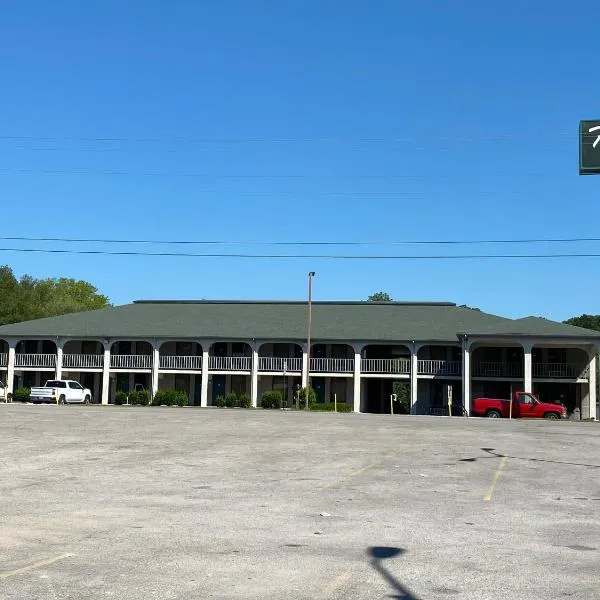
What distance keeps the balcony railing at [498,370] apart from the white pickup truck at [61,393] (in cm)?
A: 2595

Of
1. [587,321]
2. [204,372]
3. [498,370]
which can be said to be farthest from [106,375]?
[587,321]

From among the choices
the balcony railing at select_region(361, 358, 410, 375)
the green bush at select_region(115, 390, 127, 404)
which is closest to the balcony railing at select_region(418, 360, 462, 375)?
the balcony railing at select_region(361, 358, 410, 375)

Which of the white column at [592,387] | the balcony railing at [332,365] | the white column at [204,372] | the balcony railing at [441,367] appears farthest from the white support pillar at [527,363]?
the white column at [204,372]

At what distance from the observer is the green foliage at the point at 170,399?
53719mm

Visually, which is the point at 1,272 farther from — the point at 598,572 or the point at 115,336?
the point at 598,572

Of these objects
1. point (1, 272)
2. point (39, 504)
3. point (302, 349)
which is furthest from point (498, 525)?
point (1, 272)

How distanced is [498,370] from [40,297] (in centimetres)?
5898

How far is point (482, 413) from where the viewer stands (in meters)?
46.5

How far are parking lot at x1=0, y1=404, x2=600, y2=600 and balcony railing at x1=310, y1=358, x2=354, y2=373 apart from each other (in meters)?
32.3

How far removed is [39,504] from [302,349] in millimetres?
43814

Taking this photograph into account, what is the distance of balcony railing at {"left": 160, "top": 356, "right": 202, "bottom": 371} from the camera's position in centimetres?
5703

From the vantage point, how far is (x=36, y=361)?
194 feet

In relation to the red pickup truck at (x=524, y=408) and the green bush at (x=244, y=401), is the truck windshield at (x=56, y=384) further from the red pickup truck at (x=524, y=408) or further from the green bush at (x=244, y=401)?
the red pickup truck at (x=524, y=408)

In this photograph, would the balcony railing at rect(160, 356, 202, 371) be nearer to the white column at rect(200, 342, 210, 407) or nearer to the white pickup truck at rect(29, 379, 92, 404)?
the white column at rect(200, 342, 210, 407)
